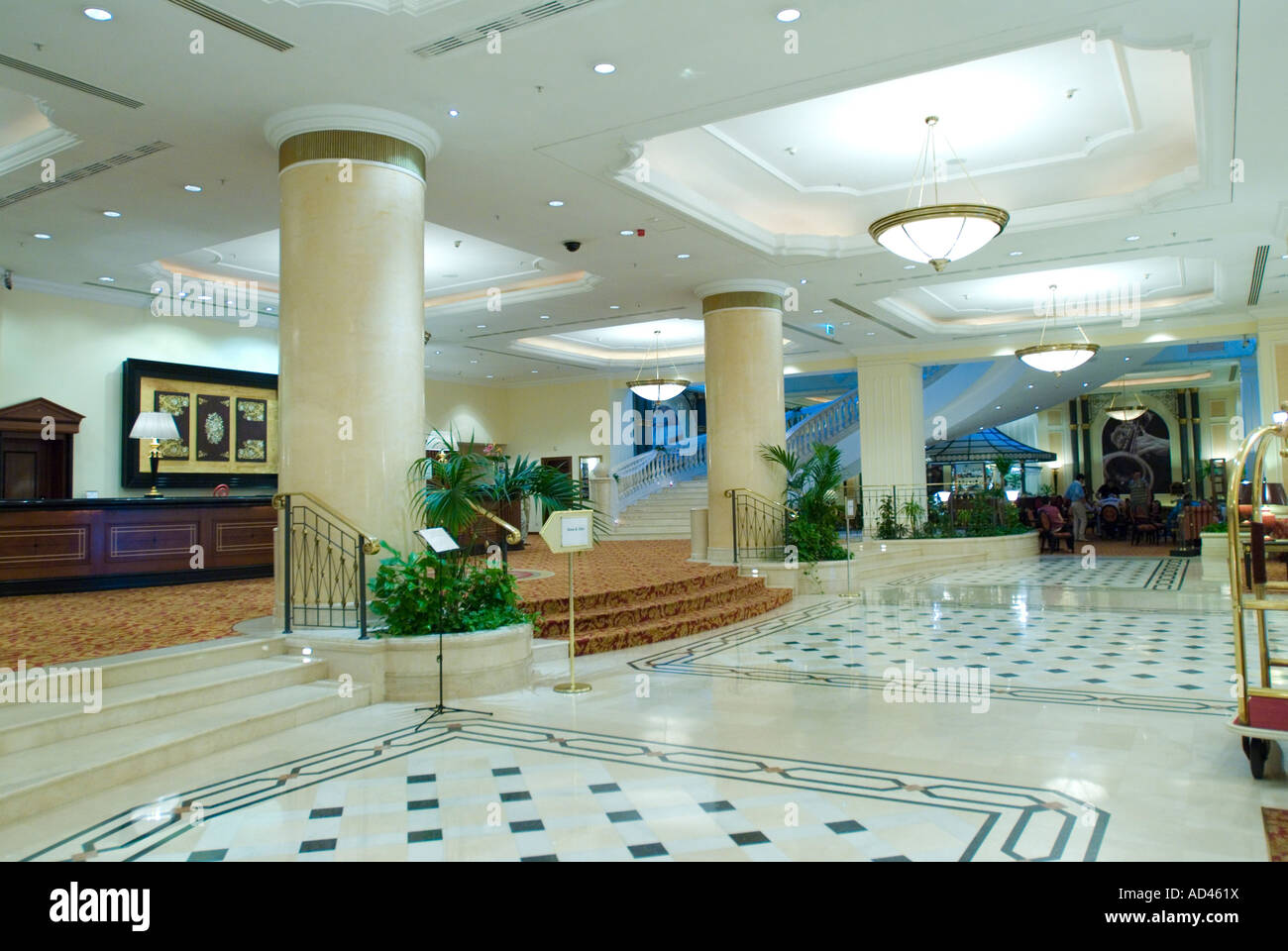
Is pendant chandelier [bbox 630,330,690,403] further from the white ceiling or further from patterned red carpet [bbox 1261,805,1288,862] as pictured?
patterned red carpet [bbox 1261,805,1288,862]

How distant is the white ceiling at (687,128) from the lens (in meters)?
5.23

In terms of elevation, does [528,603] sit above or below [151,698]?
above

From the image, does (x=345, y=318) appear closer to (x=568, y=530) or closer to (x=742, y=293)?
(x=568, y=530)

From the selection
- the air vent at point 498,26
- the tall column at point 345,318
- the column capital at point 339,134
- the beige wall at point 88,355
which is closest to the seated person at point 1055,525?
the tall column at point 345,318

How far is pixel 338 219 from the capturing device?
607 cm

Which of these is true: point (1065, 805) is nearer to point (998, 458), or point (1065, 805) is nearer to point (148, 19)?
point (148, 19)

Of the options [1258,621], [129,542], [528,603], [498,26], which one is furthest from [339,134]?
[1258,621]

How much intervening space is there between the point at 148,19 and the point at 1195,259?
1233 cm

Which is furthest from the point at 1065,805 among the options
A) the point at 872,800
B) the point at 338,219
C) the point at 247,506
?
the point at 247,506

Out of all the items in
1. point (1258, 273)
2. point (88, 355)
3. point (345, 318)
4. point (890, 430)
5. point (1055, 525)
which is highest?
point (1258, 273)

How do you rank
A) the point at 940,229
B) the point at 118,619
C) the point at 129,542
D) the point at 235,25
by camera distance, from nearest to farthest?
the point at 235,25 → the point at 118,619 → the point at 940,229 → the point at 129,542

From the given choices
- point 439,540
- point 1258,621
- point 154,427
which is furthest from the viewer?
point 154,427

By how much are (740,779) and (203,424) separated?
34.7 feet

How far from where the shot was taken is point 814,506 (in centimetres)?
1148
